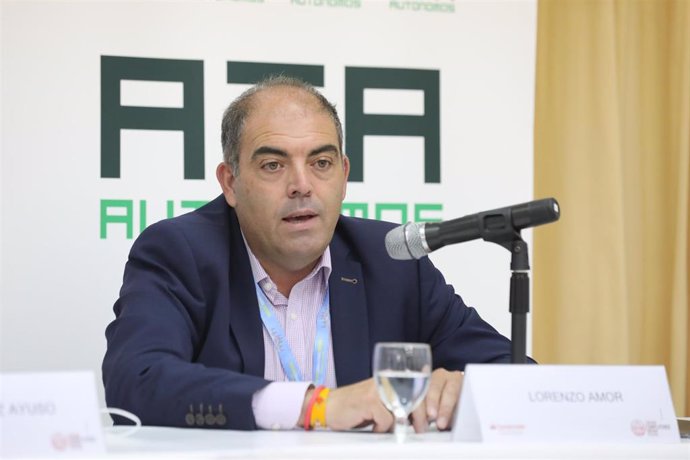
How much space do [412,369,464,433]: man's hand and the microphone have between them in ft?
0.94

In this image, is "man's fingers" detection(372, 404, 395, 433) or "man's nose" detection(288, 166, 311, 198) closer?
"man's fingers" detection(372, 404, 395, 433)

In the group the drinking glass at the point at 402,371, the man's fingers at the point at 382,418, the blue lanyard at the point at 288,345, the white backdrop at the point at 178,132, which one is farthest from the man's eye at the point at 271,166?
the drinking glass at the point at 402,371

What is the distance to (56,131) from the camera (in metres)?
3.38

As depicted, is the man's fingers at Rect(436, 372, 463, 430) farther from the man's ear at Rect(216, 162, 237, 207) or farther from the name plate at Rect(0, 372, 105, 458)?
the man's ear at Rect(216, 162, 237, 207)

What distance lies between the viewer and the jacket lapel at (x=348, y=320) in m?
2.74

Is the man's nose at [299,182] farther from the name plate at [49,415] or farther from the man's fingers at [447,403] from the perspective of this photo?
the name plate at [49,415]

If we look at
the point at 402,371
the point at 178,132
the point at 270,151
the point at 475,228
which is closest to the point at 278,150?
the point at 270,151

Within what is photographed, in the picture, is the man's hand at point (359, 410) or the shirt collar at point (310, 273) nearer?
the man's hand at point (359, 410)

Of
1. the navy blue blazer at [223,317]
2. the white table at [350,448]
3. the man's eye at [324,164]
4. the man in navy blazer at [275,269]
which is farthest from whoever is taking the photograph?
the man's eye at [324,164]

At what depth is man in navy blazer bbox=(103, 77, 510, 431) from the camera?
8.57 feet

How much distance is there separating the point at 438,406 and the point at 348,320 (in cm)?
81

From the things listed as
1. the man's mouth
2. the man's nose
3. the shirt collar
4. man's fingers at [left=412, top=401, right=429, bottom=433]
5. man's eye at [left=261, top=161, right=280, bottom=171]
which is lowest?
man's fingers at [left=412, top=401, right=429, bottom=433]

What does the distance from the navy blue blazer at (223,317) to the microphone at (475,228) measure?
1.44ft

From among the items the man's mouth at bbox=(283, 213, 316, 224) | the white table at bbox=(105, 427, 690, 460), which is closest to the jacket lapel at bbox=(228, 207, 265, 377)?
the man's mouth at bbox=(283, 213, 316, 224)
